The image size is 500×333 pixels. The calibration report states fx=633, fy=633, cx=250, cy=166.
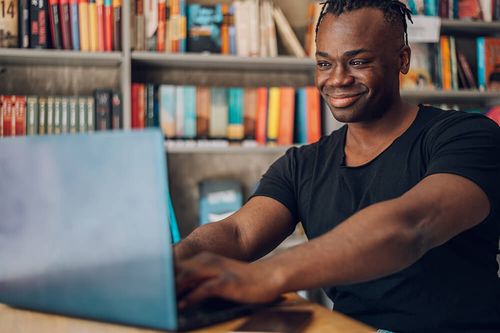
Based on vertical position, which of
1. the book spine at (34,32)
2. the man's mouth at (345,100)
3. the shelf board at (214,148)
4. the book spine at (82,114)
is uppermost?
the book spine at (34,32)

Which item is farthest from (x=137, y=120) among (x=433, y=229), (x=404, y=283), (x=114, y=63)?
(x=433, y=229)

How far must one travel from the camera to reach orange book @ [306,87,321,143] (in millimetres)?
2844

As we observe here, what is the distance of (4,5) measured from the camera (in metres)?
2.53

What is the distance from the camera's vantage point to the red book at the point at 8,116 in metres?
2.54

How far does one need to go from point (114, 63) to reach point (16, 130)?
1.70 ft

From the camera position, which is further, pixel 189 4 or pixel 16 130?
pixel 189 4

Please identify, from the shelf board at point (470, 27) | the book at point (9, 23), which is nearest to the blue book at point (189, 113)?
the book at point (9, 23)

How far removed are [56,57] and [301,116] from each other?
42.6 inches

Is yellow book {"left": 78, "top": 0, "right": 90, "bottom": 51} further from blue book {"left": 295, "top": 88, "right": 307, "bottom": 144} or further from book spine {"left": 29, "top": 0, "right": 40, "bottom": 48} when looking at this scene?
blue book {"left": 295, "top": 88, "right": 307, "bottom": 144}

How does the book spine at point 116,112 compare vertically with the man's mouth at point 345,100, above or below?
below

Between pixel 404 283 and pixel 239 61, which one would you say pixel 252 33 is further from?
pixel 404 283

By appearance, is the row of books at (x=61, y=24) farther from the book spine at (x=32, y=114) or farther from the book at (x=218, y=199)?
the book at (x=218, y=199)

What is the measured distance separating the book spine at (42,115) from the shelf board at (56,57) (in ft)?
0.61

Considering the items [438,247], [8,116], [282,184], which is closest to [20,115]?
[8,116]
